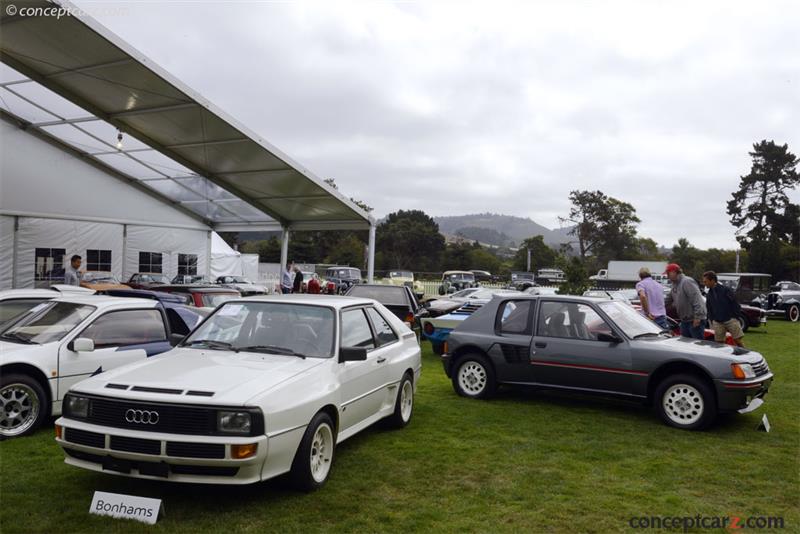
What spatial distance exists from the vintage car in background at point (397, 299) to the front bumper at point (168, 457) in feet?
28.8

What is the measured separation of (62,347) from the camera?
5.95 meters

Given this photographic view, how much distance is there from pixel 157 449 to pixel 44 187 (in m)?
19.4

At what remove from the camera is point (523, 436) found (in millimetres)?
6422

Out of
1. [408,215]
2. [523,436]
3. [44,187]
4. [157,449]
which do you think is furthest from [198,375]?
[408,215]

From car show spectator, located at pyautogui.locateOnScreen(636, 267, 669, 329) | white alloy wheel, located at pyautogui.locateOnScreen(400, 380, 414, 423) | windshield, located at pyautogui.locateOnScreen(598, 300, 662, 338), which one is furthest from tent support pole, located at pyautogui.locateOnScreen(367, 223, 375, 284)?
white alloy wheel, located at pyautogui.locateOnScreen(400, 380, 414, 423)

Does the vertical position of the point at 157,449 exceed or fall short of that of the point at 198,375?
it falls short

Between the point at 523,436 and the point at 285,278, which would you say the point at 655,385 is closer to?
the point at 523,436

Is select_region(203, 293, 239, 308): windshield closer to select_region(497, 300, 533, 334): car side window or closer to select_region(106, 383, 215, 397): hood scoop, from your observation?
select_region(497, 300, 533, 334): car side window

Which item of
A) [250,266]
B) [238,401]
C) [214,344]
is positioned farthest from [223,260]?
[238,401]

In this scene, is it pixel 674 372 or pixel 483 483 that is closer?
pixel 483 483

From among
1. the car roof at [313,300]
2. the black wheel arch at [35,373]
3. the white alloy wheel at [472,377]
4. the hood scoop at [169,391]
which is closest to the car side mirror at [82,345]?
the black wheel arch at [35,373]

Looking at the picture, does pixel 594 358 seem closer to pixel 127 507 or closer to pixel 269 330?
pixel 269 330

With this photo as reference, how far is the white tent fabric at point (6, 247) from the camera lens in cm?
1941

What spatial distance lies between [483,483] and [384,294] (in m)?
8.51
